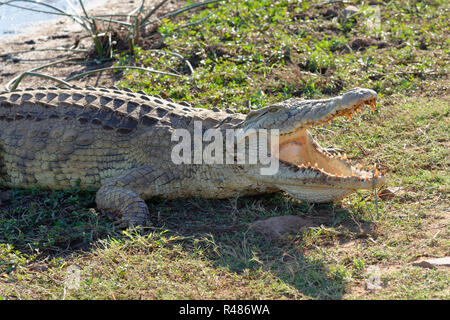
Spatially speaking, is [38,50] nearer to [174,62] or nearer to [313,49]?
[174,62]

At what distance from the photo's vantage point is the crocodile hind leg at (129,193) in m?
4.51

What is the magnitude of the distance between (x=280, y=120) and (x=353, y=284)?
1416 mm

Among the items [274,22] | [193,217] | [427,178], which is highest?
[274,22]

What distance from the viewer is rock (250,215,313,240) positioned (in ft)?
13.6

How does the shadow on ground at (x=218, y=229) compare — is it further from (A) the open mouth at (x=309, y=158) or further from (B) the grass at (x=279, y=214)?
(A) the open mouth at (x=309, y=158)

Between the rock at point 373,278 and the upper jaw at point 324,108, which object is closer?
the rock at point 373,278

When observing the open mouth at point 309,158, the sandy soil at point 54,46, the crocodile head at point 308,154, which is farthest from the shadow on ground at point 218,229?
the sandy soil at point 54,46

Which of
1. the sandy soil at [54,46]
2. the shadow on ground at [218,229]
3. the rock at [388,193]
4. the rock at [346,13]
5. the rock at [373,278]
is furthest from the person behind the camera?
the rock at [346,13]

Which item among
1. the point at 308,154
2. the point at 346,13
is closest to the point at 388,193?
the point at 308,154

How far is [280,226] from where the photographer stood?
4.18 metres

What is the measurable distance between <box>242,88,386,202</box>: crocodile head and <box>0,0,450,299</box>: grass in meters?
0.21

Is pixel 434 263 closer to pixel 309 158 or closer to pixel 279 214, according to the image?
pixel 279 214

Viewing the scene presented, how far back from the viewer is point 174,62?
7176mm
